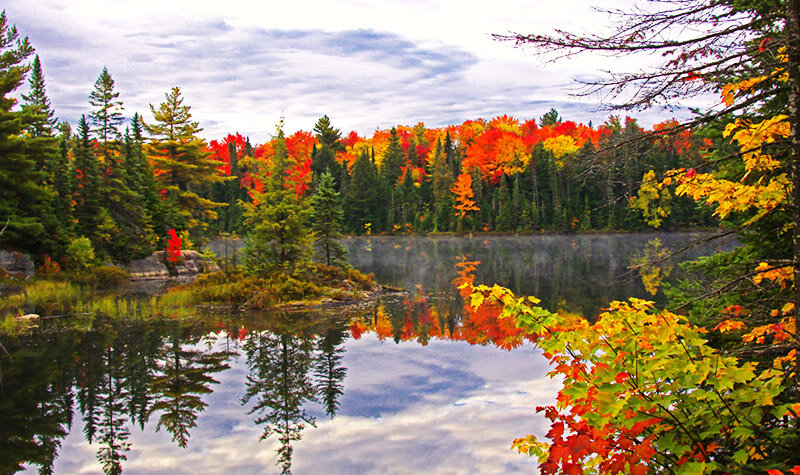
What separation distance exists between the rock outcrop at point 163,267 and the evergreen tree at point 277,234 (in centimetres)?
1205

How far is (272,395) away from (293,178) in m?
19.3

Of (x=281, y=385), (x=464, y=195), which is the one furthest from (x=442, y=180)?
(x=281, y=385)

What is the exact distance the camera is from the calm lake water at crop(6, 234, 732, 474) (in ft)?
25.2

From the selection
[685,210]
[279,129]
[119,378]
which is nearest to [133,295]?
[279,129]

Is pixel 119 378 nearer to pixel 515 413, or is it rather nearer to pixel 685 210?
pixel 515 413

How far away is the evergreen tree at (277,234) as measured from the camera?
22984 millimetres

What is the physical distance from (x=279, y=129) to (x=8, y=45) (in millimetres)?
14514

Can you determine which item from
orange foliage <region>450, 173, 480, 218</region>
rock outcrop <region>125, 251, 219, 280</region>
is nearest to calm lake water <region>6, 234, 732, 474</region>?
rock outcrop <region>125, 251, 219, 280</region>

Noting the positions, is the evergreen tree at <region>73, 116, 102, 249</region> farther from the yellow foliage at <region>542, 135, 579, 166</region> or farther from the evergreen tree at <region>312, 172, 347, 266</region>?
the yellow foliage at <region>542, 135, 579, 166</region>

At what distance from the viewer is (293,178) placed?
1114 inches

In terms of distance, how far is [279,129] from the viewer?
93.8 ft

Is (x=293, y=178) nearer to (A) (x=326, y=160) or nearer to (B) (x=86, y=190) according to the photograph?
(B) (x=86, y=190)

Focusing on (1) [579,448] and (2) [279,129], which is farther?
(2) [279,129]

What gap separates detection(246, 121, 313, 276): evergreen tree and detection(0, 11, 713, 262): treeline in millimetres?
268
